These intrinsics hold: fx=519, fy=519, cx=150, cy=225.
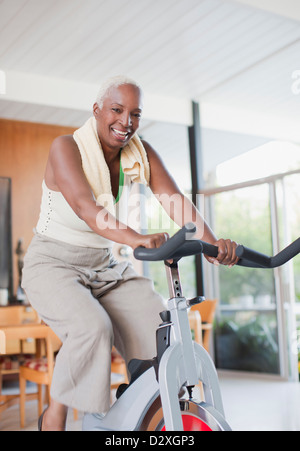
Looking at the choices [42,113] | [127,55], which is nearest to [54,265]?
[127,55]

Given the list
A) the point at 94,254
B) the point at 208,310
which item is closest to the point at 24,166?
the point at 208,310

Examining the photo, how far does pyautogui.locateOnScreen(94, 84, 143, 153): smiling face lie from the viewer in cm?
140

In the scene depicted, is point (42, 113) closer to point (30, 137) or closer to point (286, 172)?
point (30, 137)

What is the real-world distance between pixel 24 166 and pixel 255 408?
3600 mm

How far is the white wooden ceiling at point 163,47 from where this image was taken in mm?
3760

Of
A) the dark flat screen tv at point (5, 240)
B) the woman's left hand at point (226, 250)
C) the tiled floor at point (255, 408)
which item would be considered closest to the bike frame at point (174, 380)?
the woman's left hand at point (226, 250)

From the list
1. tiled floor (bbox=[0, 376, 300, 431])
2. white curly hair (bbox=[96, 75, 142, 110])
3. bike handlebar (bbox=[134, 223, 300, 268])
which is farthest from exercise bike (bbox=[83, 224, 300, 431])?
tiled floor (bbox=[0, 376, 300, 431])

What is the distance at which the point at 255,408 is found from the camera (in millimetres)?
3432

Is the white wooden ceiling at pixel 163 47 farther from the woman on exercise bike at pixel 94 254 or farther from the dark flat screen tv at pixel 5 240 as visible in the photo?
the woman on exercise bike at pixel 94 254

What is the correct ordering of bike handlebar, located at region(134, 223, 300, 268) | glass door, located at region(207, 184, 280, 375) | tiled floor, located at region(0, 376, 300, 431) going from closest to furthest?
bike handlebar, located at region(134, 223, 300, 268), tiled floor, located at region(0, 376, 300, 431), glass door, located at region(207, 184, 280, 375)

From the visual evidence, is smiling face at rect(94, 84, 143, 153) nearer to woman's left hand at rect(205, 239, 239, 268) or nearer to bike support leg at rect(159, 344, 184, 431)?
woman's left hand at rect(205, 239, 239, 268)

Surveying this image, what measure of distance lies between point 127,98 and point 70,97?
358 cm

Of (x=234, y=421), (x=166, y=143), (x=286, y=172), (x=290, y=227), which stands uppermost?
(x=166, y=143)

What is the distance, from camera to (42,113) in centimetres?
540
